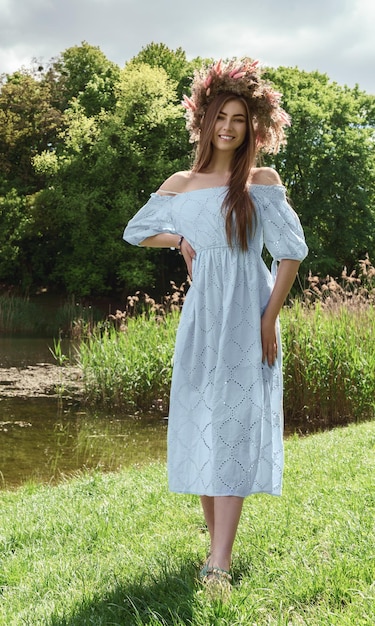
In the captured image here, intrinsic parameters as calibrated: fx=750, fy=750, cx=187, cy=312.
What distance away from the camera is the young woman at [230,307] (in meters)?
2.76

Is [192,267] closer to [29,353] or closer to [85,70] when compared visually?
[29,353]

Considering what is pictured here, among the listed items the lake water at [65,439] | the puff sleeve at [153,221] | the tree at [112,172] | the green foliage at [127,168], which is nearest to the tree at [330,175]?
the green foliage at [127,168]

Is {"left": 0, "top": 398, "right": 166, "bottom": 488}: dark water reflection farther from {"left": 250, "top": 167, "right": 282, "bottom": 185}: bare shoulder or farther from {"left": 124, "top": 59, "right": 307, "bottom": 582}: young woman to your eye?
{"left": 250, "top": 167, "right": 282, "bottom": 185}: bare shoulder

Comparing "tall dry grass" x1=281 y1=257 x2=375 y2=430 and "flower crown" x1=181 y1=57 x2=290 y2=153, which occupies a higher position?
"flower crown" x1=181 y1=57 x2=290 y2=153

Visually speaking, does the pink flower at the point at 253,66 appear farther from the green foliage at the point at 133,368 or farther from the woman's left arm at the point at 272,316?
the green foliage at the point at 133,368

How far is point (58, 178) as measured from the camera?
91.2ft

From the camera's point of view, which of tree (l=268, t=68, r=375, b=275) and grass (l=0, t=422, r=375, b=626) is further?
tree (l=268, t=68, r=375, b=275)

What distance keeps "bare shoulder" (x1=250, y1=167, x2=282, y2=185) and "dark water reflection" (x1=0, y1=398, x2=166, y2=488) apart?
418cm

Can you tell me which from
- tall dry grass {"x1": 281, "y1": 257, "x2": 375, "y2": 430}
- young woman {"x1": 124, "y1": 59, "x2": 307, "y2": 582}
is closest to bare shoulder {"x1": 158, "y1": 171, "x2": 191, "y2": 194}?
young woman {"x1": 124, "y1": 59, "x2": 307, "y2": 582}

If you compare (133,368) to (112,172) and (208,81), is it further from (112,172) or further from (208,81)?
(112,172)

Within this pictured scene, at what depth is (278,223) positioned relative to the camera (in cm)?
291

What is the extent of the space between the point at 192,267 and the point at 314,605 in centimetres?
132

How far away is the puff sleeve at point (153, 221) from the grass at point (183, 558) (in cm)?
131

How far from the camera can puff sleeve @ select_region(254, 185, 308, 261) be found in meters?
2.88
